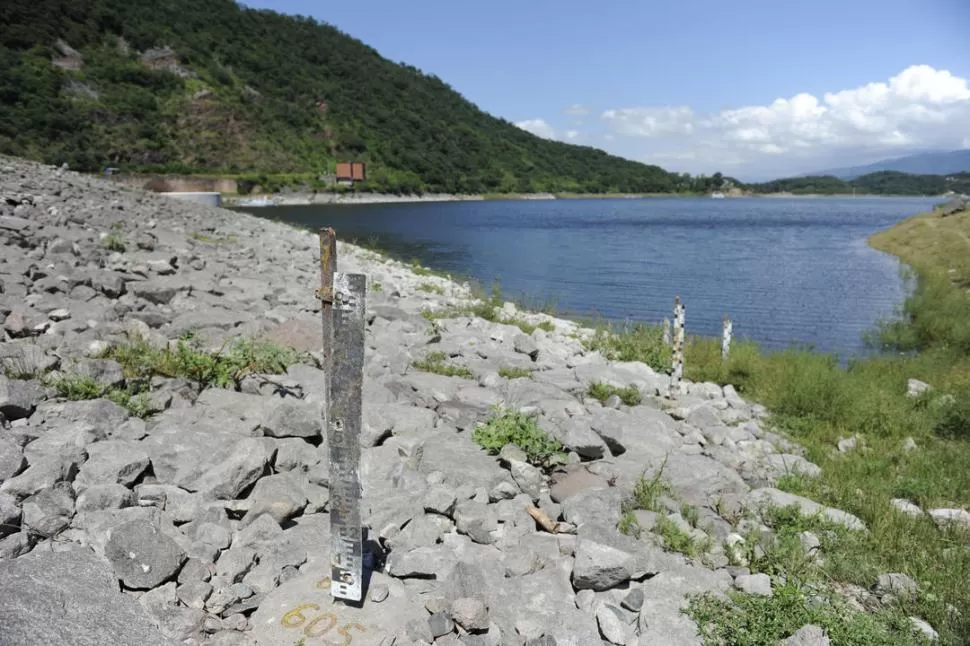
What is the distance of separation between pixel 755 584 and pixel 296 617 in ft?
9.81

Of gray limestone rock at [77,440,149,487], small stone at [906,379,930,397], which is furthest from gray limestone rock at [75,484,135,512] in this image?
small stone at [906,379,930,397]

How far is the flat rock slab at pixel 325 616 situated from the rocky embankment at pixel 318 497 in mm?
13

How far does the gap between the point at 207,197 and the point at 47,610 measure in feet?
130

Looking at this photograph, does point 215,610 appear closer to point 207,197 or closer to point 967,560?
point 967,560

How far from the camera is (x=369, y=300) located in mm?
13031

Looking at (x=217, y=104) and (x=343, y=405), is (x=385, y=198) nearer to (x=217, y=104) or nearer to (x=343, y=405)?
(x=217, y=104)

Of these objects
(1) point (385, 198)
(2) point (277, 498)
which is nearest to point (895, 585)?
(2) point (277, 498)

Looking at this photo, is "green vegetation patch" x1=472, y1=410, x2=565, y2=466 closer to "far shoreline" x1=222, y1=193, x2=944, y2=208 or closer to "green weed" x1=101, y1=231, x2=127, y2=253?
"green weed" x1=101, y1=231, x2=127, y2=253

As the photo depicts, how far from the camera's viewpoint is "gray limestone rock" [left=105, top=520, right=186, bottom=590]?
367 centimetres

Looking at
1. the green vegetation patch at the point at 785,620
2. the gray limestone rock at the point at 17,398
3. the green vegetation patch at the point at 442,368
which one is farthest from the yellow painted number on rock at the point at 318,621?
the green vegetation patch at the point at 442,368

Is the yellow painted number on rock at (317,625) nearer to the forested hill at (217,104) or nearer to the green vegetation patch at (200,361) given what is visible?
the green vegetation patch at (200,361)

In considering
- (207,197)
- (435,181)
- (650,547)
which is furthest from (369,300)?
(435,181)

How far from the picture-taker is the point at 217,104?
11344 centimetres

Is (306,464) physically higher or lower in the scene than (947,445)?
higher
